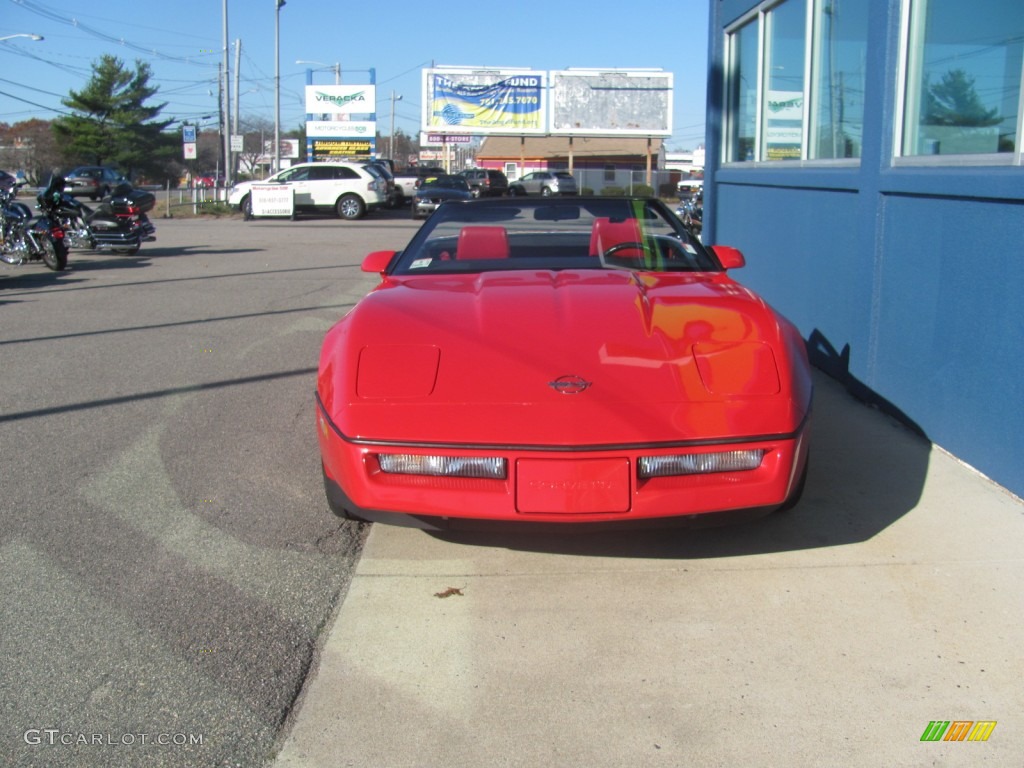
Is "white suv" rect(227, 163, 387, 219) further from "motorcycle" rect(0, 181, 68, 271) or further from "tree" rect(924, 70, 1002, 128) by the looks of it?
"tree" rect(924, 70, 1002, 128)

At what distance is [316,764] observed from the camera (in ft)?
8.78

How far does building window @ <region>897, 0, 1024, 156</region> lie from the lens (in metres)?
5.13

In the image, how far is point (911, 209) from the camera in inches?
227

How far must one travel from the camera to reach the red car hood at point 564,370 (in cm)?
356

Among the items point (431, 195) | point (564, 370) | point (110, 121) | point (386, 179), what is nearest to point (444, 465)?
point (564, 370)

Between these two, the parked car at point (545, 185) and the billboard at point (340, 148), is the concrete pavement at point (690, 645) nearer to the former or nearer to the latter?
the parked car at point (545, 185)

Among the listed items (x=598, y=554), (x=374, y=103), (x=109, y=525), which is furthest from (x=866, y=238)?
(x=374, y=103)

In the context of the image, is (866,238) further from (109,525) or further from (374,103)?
(374,103)

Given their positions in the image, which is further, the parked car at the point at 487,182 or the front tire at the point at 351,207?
the parked car at the point at 487,182

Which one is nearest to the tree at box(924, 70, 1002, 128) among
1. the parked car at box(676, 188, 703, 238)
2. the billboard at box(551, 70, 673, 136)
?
the parked car at box(676, 188, 703, 238)

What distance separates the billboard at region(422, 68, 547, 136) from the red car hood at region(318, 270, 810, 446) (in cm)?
5123

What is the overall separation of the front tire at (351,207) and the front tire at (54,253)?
15952 millimetres

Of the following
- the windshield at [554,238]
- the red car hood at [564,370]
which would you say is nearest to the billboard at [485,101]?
the windshield at [554,238]

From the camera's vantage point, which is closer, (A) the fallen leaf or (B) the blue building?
(A) the fallen leaf
